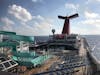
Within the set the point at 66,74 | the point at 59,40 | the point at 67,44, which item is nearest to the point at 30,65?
the point at 66,74

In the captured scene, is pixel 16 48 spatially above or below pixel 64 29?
below

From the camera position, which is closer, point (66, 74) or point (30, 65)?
point (66, 74)

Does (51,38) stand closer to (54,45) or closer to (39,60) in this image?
(54,45)

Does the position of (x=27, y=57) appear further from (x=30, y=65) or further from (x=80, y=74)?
(x=80, y=74)

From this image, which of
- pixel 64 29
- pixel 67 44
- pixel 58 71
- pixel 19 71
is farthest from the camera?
pixel 64 29

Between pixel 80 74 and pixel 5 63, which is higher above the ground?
pixel 5 63

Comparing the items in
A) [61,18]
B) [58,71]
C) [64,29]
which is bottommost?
[58,71]

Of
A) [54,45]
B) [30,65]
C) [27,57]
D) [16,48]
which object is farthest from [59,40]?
[30,65]

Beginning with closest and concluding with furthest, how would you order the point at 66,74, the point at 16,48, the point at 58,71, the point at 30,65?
the point at 58,71
the point at 66,74
the point at 30,65
the point at 16,48

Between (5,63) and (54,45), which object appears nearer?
(5,63)
